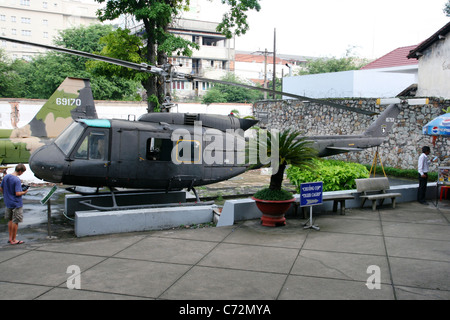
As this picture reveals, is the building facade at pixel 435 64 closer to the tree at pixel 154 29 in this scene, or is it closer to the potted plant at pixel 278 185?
the tree at pixel 154 29

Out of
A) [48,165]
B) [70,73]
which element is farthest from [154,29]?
[70,73]

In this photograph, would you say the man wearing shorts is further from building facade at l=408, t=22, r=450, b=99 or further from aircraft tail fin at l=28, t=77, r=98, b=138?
building facade at l=408, t=22, r=450, b=99

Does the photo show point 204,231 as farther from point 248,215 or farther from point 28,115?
point 28,115

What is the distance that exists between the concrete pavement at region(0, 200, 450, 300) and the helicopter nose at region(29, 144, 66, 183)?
1.87 metres

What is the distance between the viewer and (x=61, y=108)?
15.2 metres

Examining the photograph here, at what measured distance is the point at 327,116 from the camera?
25469 mm

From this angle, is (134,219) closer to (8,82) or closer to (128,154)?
(128,154)

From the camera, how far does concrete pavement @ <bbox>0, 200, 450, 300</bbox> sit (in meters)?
5.76

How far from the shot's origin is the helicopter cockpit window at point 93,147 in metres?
10.2

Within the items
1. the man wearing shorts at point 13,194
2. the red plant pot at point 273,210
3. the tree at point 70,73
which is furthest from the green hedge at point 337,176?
the tree at point 70,73

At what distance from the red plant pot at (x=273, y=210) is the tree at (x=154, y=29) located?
9586 mm

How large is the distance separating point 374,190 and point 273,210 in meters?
4.02

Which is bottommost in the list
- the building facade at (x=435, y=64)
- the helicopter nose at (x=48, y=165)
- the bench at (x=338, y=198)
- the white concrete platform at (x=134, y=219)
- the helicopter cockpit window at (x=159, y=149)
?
the white concrete platform at (x=134, y=219)

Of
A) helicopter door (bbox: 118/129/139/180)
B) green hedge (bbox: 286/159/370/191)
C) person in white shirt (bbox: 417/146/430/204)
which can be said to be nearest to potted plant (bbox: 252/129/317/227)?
green hedge (bbox: 286/159/370/191)
